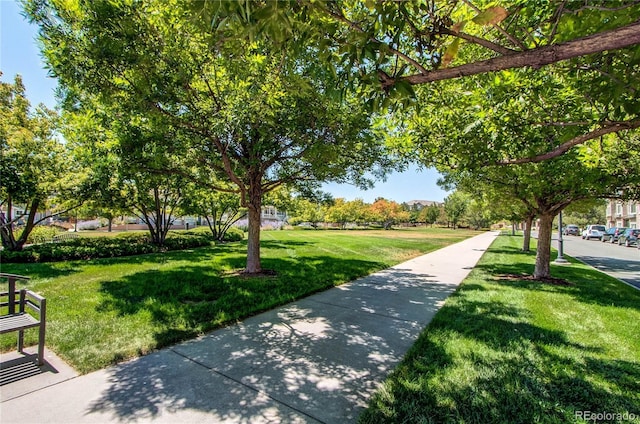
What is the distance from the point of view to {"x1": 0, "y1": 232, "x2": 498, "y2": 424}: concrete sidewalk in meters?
2.72

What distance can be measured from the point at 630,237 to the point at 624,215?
29.9m

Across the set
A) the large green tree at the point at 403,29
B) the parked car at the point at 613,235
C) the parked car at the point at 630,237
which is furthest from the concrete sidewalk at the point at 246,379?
the parked car at the point at 613,235

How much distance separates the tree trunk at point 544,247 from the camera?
9219mm

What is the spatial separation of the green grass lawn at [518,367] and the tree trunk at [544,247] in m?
2.77

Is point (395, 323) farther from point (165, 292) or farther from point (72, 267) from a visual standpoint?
point (72, 267)

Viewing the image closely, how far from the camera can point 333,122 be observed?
253 inches

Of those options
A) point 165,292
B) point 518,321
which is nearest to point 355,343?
point 518,321

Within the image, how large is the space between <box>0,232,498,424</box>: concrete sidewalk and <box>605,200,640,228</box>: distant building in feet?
177

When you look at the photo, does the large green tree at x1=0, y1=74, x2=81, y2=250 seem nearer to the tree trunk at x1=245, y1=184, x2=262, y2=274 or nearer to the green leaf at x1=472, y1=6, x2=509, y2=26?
the tree trunk at x1=245, y1=184, x2=262, y2=274

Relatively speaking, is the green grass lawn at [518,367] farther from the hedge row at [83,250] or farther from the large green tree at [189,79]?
the hedge row at [83,250]

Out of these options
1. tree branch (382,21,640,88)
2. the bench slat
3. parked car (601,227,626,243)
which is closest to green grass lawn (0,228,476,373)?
the bench slat

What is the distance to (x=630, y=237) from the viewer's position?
25.5 meters

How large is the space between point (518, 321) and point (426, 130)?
3749 mm

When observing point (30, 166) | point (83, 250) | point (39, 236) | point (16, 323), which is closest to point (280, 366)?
point (16, 323)
